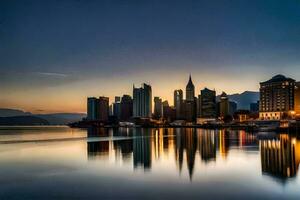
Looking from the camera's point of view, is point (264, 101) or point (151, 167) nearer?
point (151, 167)

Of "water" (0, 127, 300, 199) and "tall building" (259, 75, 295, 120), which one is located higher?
"tall building" (259, 75, 295, 120)

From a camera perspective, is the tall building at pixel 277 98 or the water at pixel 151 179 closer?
the water at pixel 151 179

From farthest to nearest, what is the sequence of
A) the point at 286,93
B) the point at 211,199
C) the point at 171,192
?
the point at 286,93 < the point at 171,192 < the point at 211,199

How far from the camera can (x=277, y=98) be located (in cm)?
16875

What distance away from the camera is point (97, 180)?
19.9 m

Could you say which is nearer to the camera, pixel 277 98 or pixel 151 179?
pixel 151 179

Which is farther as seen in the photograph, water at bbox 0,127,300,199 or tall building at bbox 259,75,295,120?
tall building at bbox 259,75,295,120

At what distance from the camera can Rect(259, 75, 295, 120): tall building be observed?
164750 mm

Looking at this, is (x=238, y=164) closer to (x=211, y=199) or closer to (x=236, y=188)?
(x=236, y=188)

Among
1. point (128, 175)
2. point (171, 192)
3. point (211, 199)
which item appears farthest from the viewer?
point (128, 175)

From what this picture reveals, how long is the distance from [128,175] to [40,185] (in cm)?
577

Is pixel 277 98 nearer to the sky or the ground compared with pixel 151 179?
nearer to the sky

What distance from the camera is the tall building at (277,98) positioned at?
16475cm

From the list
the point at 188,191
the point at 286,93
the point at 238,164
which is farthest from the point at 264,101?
the point at 188,191
